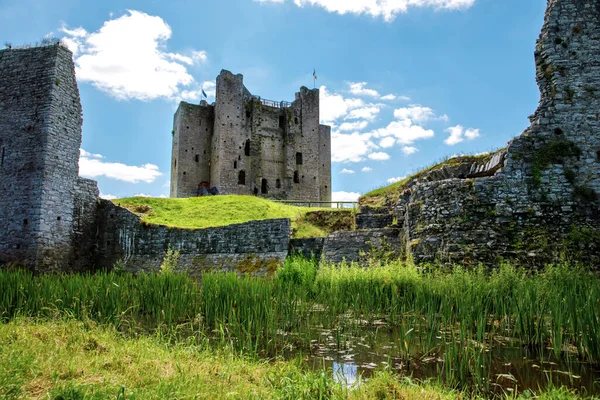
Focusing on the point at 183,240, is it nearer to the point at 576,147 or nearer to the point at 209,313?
the point at 209,313

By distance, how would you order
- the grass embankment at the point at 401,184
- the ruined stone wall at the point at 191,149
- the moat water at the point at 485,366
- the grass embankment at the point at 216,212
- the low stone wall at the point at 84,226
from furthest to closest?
the ruined stone wall at the point at 191,149, the grass embankment at the point at 216,212, the low stone wall at the point at 84,226, the grass embankment at the point at 401,184, the moat water at the point at 485,366

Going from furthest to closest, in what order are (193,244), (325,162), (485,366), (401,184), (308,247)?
(325,162) → (401,184) → (193,244) → (308,247) → (485,366)

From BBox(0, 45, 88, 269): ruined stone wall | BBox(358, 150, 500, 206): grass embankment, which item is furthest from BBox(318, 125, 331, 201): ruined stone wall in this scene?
BBox(0, 45, 88, 269): ruined stone wall

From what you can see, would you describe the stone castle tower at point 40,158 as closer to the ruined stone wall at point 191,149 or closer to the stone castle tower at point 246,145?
the stone castle tower at point 246,145

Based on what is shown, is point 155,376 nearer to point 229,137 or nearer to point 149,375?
point 149,375

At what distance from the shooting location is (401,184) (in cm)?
1781

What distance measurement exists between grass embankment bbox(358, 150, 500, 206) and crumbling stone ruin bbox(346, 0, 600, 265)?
12.5 feet

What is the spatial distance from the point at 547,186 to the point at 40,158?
1683 cm

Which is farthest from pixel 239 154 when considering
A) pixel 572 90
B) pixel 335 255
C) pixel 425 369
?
pixel 425 369

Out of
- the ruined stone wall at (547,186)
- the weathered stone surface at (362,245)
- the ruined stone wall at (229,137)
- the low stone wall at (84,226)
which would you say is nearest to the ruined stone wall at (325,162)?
the ruined stone wall at (229,137)

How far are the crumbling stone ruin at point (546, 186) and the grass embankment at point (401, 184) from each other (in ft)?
12.5

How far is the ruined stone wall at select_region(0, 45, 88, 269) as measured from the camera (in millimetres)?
15992

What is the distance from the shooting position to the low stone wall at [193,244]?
625 inches

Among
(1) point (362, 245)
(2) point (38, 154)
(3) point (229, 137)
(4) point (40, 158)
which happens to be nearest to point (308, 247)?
(1) point (362, 245)
